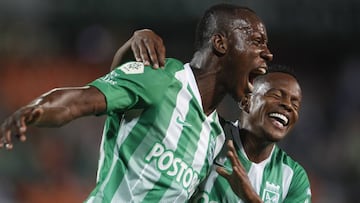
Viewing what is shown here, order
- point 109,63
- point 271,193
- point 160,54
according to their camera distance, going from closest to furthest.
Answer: point 160,54 → point 271,193 → point 109,63

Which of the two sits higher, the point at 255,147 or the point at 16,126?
the point at 255,147

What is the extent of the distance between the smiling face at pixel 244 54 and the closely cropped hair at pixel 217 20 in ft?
0.10

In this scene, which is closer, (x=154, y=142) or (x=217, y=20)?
(x=154, y=142)

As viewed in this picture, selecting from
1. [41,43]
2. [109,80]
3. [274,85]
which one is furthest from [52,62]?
[109,80]

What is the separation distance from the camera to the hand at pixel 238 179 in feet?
12.7

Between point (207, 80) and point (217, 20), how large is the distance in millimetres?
273

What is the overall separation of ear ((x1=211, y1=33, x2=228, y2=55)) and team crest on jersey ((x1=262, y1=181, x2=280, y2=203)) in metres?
0.83

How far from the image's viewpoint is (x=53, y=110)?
3.14 meters

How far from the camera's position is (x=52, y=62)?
1001 cm

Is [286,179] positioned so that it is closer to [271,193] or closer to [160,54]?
[271,193]

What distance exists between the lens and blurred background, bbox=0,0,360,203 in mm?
8828

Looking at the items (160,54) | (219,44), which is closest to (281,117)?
(219,44)

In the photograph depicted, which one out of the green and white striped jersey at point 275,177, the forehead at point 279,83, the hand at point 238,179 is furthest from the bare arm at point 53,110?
the forehead at point 279,83

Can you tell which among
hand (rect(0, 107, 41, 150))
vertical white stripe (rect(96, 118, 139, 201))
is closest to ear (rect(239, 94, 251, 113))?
vertical white stripe (rect(96, 118, 139, 201))
